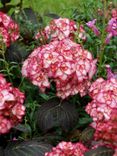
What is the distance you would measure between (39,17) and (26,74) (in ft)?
2.78

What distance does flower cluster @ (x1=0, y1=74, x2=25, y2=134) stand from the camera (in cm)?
235

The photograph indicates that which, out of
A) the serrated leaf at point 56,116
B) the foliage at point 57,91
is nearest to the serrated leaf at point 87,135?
the foliage at point 57,91

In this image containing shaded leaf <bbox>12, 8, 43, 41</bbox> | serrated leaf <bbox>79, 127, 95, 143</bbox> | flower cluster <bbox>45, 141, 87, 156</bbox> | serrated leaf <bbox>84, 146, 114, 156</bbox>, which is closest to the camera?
serrated leaf <bbox>84, 146, 114, 156</bbox>

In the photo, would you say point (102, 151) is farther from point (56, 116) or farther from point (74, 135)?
point (74, 135)

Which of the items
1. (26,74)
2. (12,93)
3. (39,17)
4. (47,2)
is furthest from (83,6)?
(47,2)

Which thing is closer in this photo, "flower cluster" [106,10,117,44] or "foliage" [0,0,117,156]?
"foliage" [0,0,117,156]

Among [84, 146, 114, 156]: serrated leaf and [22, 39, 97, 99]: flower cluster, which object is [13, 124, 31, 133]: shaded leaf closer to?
[22, 39, 97, 99]: flower cluster

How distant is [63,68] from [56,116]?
0.74 feet

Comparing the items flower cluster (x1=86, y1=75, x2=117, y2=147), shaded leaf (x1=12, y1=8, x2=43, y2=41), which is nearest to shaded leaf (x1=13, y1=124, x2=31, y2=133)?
flower cluster (x1=86, y1=75, x2=117, y2=147)

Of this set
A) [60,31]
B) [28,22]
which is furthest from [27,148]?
[28,22]

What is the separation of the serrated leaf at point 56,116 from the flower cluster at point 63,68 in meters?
0.06

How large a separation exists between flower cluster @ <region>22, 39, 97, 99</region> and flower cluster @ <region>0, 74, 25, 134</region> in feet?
0.76

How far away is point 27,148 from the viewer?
2420mm

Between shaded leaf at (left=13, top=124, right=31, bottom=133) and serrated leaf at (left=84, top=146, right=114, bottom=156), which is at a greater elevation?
serrated leaf at (left=84, top=146, right=114, bottom=156)
